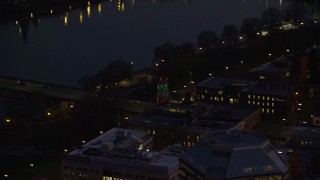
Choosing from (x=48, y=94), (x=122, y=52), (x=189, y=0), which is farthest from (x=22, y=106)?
(x=189, y=0)

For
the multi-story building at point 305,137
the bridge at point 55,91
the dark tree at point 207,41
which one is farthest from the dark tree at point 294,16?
the multi-story building at point 305,137

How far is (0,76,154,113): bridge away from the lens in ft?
41.0

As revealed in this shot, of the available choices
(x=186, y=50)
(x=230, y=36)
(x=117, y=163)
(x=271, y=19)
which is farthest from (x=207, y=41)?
(x=117, y=163)

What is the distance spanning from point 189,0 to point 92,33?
245 inches

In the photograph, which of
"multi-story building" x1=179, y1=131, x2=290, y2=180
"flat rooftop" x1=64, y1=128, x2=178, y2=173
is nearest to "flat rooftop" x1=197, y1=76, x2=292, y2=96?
"flat rooftop" x1=64, y1=128, x2=178, y2=173

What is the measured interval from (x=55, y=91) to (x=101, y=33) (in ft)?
18.9

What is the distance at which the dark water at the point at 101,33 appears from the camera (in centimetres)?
1600

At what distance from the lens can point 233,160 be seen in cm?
788

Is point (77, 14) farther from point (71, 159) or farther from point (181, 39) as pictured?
point (71, 159)

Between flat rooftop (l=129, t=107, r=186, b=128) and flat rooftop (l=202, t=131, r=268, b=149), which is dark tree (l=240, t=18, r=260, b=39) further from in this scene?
flat rooftop (l=202, t=131, r=268, b=149)

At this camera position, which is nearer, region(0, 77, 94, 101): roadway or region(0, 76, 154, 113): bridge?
region(0, 76, 154, 113): bridge

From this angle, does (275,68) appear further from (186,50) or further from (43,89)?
(43,89)

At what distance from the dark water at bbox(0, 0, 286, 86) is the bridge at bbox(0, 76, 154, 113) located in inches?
35.4

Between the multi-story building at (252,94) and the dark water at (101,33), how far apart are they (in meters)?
3.15
